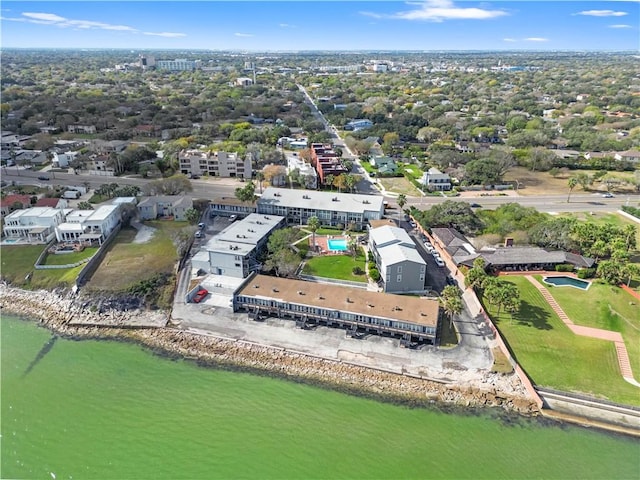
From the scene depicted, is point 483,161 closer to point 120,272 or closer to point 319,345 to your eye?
point 319,345

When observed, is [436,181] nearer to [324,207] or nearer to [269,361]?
[324,207]

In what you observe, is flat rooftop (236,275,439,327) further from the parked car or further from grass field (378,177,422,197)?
grass field (378,177,422,197)

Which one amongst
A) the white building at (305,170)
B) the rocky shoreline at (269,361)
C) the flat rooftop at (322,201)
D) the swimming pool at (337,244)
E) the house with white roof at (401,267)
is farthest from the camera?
the white building at (305,170)

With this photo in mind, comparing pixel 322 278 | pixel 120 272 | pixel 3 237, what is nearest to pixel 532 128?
pixel 322 278

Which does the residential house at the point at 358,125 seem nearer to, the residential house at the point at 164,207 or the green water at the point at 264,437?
the residential house at the point at 164,207

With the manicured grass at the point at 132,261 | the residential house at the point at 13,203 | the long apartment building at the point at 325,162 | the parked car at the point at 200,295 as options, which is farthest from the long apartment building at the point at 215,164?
the parked car at the point at 200,295

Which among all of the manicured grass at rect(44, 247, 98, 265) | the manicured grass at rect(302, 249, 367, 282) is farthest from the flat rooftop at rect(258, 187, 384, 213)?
the manicured grass at rect(44, 247, 98, 265)
